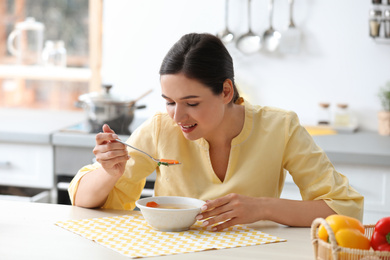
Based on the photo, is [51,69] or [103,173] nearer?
[103,173]

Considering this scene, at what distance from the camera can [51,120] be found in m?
3.31

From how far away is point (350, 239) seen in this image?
3.93ft

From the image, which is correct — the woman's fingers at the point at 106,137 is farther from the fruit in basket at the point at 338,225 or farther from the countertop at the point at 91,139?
the countertop at the point at 91,139

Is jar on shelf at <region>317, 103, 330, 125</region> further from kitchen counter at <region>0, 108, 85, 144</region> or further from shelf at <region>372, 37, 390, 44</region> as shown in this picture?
kitchen counter at <region>0, 108, 85, 144</region>

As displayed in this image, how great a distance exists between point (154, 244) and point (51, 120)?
79.8 inches

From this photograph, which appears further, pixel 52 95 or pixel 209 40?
pixel 52 95

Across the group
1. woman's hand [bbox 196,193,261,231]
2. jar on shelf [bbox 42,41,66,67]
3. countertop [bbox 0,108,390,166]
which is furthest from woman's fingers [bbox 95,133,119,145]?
jar on shelf [bbox 42,41,66,67]

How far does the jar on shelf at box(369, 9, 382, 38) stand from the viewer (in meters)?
3.00

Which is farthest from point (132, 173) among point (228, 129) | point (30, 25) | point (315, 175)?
point (30, 25)

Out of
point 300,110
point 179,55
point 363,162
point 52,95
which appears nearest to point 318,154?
point 179,55

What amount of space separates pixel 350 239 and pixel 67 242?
0.66m

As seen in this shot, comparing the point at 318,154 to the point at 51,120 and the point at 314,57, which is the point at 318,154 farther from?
the point at 51,120

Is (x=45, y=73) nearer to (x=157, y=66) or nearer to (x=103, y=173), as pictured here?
(x=157, y=66)

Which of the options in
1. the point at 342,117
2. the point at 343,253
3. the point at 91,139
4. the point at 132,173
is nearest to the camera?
the point at 343,253
